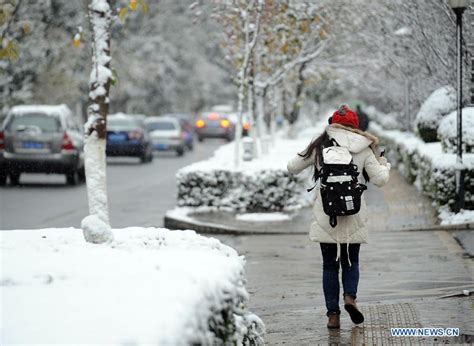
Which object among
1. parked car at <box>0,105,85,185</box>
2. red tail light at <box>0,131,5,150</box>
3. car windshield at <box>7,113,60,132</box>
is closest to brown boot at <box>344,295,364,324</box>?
parked car at <box>0,105,85,185</box>

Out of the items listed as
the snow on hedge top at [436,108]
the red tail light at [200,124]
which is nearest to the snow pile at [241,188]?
the snow on hedge top at [436,108]

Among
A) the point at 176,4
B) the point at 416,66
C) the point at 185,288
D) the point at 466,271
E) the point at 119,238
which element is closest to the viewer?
the point at 185,288

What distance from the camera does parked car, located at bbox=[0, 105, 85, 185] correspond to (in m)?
23.1

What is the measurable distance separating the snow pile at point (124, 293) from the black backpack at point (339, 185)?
1.17 m

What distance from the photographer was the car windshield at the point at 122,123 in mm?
34938

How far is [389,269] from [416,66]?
12.9 metres

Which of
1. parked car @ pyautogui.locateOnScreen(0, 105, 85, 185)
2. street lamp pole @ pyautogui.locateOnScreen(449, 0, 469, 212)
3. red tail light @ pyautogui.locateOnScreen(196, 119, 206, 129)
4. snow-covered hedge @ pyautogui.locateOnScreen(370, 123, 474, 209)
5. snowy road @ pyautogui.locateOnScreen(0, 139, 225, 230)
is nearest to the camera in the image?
street lamp pole @ pyautogui.locateOnScreen(449, 0, 469, 212)

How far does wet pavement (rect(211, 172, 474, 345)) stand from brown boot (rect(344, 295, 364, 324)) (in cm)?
7

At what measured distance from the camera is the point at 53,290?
4523mm

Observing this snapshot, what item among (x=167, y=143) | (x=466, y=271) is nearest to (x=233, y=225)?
(x=466, y=271)

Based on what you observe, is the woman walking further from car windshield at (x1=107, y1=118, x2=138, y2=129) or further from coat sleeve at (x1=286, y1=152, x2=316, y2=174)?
car windshield at (x1=107, y1=118, x2=138, y2=129)

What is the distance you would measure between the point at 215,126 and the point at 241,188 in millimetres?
37852

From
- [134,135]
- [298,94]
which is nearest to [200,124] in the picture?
[134,135]

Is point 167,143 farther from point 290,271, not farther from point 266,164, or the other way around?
point 290,271
